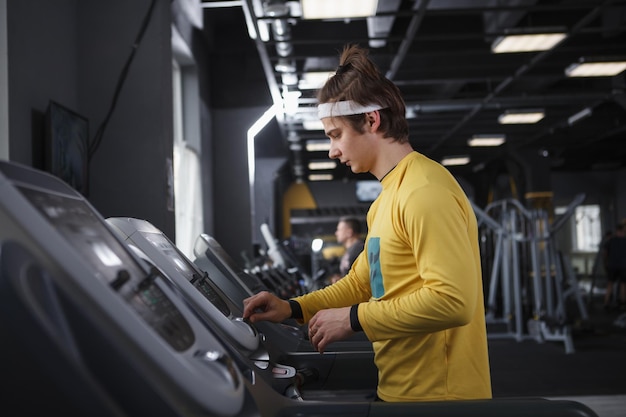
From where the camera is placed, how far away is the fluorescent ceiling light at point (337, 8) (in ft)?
19.9

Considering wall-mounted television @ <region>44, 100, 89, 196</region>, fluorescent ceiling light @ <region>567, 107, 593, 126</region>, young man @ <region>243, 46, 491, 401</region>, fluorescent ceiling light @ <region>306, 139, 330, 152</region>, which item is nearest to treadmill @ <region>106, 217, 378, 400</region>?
young man @ <region>243, 46, 491, 401</region>

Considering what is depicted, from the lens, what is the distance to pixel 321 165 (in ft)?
63.7

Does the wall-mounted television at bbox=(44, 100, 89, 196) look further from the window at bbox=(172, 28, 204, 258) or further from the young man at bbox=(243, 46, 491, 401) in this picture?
the window at bbox=(172, 28, 204, 258)

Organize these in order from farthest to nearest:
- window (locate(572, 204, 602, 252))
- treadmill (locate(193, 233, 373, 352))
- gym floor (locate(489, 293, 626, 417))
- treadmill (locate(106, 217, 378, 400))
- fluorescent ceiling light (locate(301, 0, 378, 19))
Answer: window (locate(572, 204, 602, 252)) < fluorescent ceiling light (locate(301, 0, 378, 19)) < gym floor (locate(489, 293, 626, 417)) < treadmill (locate(193, 233, 373, 352)) < treadmill (locate(106, 217, 378, 400))

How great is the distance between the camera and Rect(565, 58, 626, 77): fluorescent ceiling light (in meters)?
8.84

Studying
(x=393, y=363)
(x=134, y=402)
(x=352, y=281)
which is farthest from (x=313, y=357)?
(x=134, y=402)

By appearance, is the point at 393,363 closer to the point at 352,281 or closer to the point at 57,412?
the point at 352,281

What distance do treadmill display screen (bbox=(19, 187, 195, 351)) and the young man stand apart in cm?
43

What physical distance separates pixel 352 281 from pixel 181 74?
20.8 feet

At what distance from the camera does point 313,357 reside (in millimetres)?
2021

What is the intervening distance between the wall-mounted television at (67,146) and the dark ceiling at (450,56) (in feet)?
8.39

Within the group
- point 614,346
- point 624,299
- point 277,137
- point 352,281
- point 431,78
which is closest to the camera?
point 352,281

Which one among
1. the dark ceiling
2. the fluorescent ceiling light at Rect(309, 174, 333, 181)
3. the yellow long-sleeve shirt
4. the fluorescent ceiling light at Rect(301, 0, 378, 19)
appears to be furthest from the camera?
the fluorescent ceiling light at Rect(309, 174, 333, 181)

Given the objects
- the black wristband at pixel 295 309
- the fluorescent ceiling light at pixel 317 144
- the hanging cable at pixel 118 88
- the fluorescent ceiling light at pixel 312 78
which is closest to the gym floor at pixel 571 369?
the hanging cable at pixel 118 88
